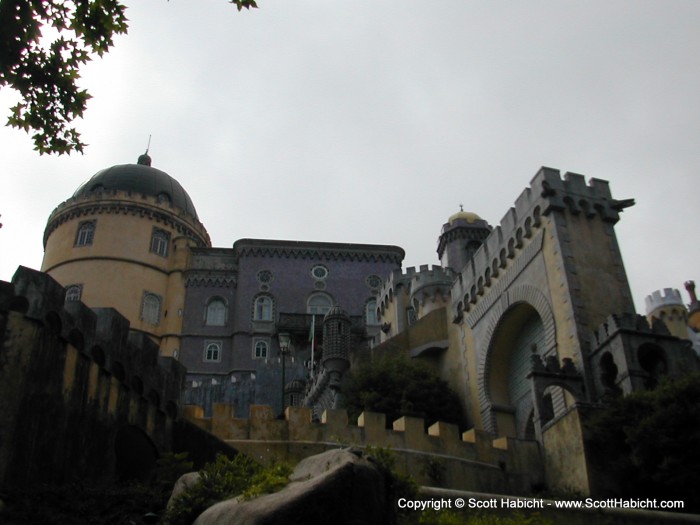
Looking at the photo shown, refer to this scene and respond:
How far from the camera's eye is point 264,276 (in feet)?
173

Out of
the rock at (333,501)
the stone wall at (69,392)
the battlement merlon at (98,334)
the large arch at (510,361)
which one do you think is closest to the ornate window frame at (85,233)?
the large arch at (510,361)

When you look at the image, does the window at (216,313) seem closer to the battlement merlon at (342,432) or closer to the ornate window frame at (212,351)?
the ornate window frame at (212,351)

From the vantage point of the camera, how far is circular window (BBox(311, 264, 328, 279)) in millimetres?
53694

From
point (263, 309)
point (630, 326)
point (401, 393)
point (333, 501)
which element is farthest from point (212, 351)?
point (333, 501)

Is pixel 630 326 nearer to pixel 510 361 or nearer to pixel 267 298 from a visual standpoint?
pixel 510 361

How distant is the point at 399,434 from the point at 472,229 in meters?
25.2

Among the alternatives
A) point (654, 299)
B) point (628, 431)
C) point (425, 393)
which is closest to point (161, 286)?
point (425, 393)

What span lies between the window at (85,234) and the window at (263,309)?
1166cm

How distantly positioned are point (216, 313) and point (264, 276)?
164 inches

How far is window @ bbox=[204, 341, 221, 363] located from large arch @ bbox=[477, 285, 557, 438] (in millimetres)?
24832

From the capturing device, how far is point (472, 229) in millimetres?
44156

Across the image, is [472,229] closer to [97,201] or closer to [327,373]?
[327,373]

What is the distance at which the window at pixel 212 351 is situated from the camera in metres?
49.8

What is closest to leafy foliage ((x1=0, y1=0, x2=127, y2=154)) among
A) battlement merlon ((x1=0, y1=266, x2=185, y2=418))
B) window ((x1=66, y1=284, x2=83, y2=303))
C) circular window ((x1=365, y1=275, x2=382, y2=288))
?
battlement merlon ((x1=0, y1=266, x2=185, y2=418))
